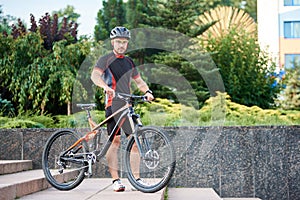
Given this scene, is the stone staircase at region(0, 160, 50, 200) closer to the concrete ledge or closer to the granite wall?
the granite wall

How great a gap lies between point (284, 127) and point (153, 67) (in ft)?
19.2

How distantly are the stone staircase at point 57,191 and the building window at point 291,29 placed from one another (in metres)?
19.7

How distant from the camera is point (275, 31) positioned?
24.5 meters

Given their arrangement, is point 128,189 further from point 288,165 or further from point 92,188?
point 288,165

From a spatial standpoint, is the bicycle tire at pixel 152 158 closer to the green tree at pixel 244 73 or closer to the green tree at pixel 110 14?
the green tree at pixel 244 73

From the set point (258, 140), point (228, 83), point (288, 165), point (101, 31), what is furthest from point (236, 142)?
point (101, 31)

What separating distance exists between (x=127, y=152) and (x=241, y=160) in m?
2.61

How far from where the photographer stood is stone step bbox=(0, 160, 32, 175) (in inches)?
223

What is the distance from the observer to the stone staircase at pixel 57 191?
453 centimetres

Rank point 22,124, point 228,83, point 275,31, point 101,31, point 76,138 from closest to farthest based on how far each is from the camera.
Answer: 1. point 76,138
2. point 22,124
3. point 228,83
4. point 101,31
5. point 275,31

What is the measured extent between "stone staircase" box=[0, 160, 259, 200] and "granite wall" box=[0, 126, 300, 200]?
439mm

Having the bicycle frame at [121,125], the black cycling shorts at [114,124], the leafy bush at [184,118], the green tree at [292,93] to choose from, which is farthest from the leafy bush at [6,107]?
the green tree at [292,93]

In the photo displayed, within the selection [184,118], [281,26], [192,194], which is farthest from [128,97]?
[281,26]

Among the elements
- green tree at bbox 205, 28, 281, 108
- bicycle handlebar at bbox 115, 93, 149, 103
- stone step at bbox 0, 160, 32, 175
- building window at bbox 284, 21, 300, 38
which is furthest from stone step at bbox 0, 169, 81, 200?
building window at bbox 284, 21, 300, 38
